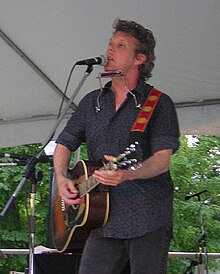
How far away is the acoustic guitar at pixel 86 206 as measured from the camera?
2412mm

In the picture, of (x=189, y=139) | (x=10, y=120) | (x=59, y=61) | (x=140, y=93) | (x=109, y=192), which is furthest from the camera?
(x=189, y=139)

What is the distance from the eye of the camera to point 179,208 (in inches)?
438

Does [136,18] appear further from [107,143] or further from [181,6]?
[107,143]

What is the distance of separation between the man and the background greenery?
7.20m

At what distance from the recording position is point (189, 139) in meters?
12.8

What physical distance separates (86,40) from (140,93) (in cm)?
138

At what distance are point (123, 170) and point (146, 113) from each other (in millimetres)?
374

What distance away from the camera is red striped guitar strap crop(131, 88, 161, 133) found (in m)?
2.59

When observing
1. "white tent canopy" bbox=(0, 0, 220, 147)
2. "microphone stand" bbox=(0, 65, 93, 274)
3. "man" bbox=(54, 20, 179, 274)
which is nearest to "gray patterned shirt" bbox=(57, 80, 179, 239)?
"man" bbox=(54, 20, 179, 274)

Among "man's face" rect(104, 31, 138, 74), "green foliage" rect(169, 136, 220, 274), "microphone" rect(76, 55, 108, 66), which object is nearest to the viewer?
"man's face" rect(104, 31, 138, 74)

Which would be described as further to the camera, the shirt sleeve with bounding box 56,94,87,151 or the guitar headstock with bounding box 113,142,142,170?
the shirt sleeve with bounding box 56,94,87,151

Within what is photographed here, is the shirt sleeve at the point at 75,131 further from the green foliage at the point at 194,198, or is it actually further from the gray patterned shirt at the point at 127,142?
the green foliage at the point at 194,198

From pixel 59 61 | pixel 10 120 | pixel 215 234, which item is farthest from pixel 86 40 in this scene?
pixel 215 234

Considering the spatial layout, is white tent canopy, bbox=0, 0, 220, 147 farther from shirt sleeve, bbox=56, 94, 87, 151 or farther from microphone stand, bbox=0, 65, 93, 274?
shirt sleeve, bbox=56, 94, 87, 151
